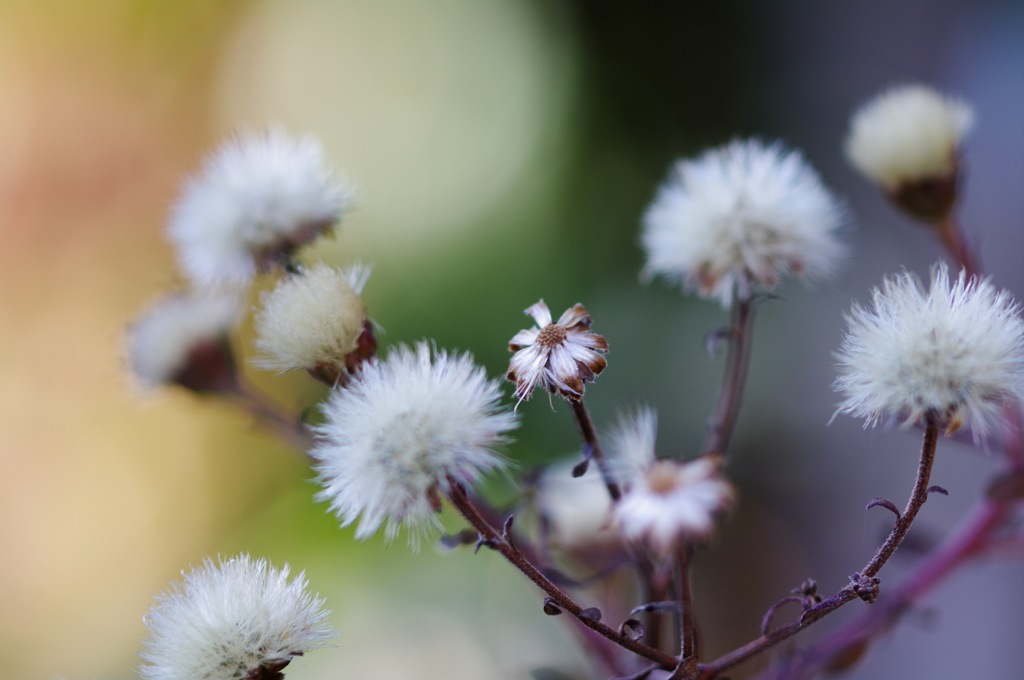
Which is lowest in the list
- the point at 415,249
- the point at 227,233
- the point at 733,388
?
the point at 733,388

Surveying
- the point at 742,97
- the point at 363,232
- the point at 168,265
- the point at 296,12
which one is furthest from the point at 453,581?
the point at 296,12

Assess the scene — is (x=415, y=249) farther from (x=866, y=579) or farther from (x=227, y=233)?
(x=866, y=579)

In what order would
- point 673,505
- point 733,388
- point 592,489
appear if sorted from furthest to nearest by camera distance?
point 592,489 < point 733,388 < point 673,505

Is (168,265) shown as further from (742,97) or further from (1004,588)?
(1004,588)

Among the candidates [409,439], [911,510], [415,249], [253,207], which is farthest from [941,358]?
[415,249]

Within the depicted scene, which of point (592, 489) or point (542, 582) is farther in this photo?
point (592, 489)

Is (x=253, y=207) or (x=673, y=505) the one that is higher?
(x=253, y=207)

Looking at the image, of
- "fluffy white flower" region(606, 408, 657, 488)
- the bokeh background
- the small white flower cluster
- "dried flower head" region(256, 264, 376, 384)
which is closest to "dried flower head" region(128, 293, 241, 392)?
the small white flower cluster
